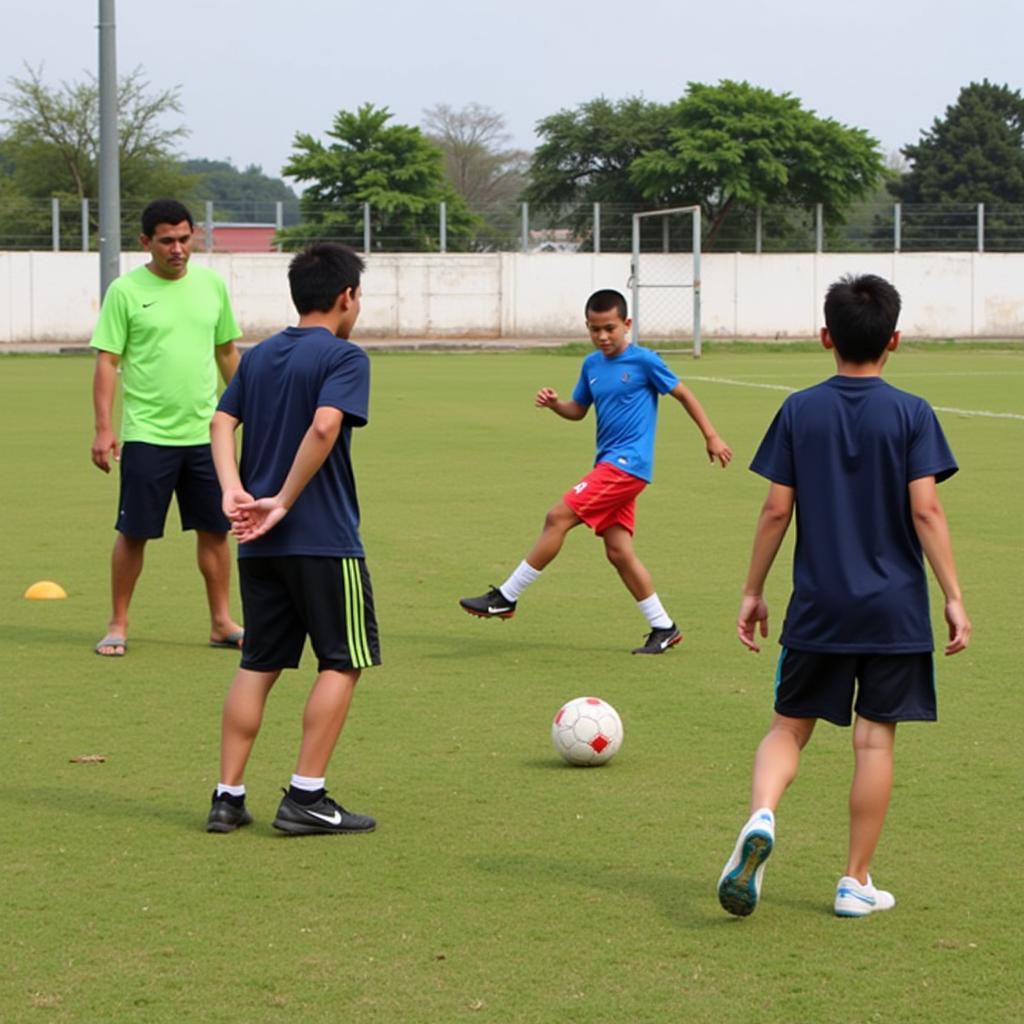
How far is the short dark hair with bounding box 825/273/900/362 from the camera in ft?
14.6

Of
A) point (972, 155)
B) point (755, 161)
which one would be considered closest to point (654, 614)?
point (755, 161)

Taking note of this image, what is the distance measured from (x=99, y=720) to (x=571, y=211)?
4831 centimetres

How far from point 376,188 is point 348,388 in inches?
1797

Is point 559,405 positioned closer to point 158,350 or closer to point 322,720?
point 158,350

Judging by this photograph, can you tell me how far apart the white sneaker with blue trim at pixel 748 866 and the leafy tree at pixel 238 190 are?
150 feet

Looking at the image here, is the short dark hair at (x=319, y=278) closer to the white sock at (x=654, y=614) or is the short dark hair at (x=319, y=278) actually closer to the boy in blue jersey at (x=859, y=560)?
the boy in blue jersey at (x=859, y=560)

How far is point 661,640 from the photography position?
26.6 feet

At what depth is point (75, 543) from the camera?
11570 mm

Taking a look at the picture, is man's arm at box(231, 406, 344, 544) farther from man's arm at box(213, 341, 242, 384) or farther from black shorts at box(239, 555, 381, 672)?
man's arm at box(213, 341, 242, 384)

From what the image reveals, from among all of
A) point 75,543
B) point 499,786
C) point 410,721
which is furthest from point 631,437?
point 75,543

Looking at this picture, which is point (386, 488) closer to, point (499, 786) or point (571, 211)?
point (499, 786)

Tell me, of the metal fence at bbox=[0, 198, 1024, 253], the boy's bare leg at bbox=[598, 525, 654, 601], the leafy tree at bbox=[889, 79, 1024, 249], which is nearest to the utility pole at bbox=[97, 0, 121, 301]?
the boy's bare leg at bbox=[598, 525, 654, 601]

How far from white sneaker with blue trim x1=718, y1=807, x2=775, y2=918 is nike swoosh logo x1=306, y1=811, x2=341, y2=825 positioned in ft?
4.52

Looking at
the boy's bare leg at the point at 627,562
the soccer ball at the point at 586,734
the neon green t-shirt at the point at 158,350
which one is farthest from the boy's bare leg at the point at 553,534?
the soccer ball at the point at 586,734
